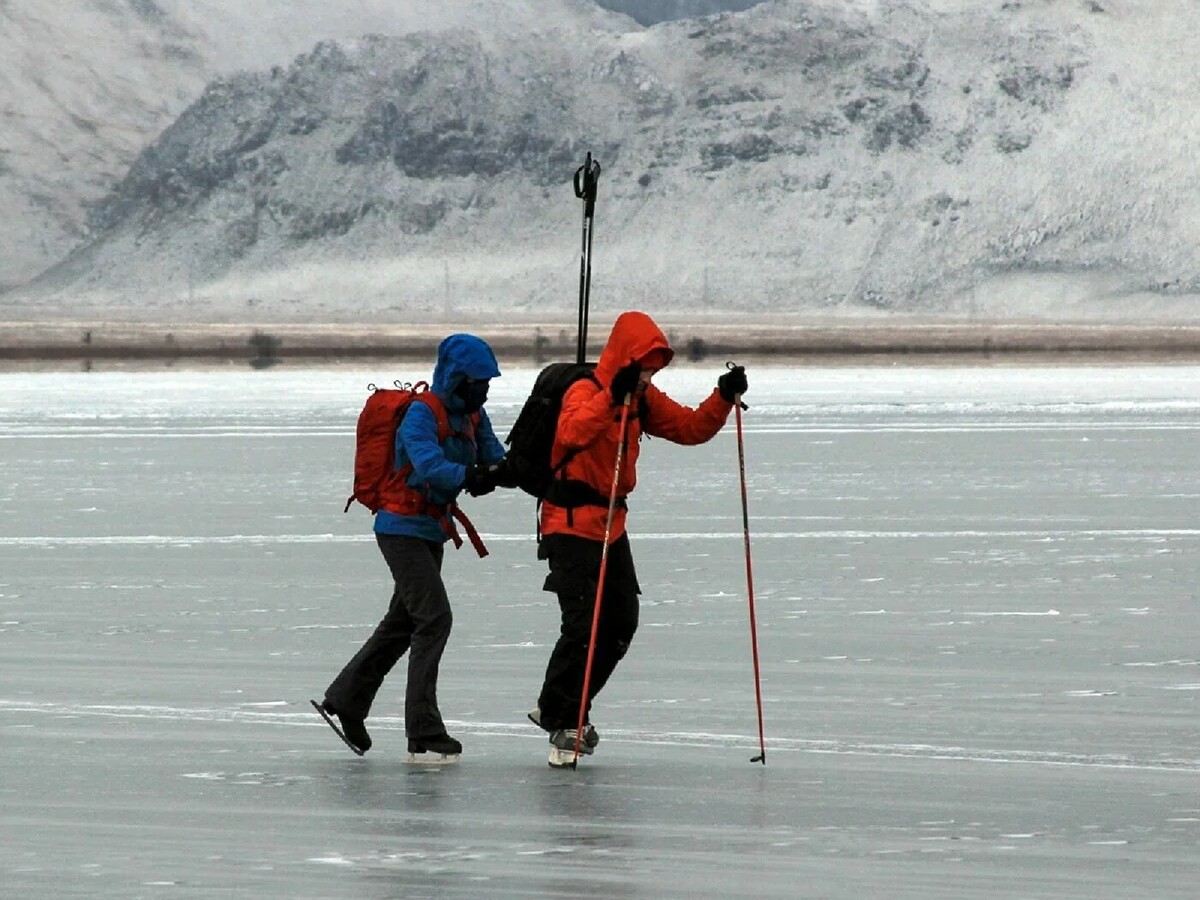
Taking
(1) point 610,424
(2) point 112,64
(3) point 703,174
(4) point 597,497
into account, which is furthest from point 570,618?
(2) point 112,64

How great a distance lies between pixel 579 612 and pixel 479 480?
0.54m

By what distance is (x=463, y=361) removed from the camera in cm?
743

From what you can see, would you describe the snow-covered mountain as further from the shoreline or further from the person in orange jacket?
the person in orange jacket

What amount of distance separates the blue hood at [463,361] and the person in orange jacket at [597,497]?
0.93 feet

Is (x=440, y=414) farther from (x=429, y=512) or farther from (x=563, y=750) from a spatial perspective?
(x=563, y=750)

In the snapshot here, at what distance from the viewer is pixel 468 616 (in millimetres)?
10984

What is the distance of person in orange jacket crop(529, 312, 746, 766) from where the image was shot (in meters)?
7.51

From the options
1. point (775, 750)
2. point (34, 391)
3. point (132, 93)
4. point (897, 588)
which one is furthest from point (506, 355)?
point (132, 93)

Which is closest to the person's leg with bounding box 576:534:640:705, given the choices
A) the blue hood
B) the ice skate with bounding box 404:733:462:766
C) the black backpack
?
the black backpack

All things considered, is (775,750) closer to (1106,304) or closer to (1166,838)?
(1166,838)

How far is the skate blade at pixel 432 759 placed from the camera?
7.60 m

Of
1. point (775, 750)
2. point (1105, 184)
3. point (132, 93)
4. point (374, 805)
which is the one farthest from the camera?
point (132, 93)

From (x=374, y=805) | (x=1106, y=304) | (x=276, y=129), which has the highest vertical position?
(x=276, y=129)

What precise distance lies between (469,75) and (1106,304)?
32189mm
